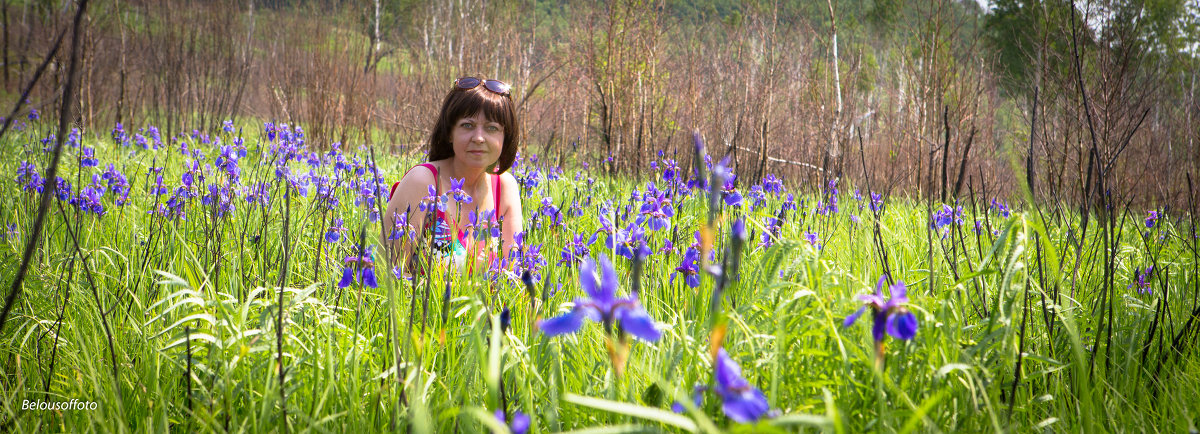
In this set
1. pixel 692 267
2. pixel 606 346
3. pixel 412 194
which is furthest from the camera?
pixel 412 194

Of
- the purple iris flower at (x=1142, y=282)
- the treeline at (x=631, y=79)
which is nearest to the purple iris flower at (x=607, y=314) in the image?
the purple iris flower at (x=1142, y=282)

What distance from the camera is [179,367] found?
155 cm

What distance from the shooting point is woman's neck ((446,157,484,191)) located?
10.5ft

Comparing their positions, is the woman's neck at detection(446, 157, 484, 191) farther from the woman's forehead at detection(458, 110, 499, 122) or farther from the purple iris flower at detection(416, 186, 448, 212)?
the purple iris flower at detection(416, 186, 448, 212)

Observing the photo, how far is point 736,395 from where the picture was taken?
72cm

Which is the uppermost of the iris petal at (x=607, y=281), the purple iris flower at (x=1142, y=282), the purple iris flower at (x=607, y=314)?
the iris petal at (x=607, y=281)

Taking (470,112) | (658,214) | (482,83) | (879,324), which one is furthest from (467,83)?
(879,324)

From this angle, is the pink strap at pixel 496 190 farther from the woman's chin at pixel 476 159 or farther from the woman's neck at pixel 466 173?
the woman's chin at pixel 476 159

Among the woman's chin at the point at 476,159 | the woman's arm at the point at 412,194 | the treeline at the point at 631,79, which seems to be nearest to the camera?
the woman's arm at the point at 412,194

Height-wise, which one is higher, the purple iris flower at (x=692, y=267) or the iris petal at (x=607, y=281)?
the iris petal at (x=607, y=281)

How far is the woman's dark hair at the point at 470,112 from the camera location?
10.1 feet

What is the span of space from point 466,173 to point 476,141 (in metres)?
0.25

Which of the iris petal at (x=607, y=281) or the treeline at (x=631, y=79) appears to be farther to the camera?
the treeline at (x=631, y=79)

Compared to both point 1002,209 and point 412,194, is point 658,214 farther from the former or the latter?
point 1002,209
